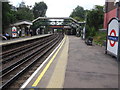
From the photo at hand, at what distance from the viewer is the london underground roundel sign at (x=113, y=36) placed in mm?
9148

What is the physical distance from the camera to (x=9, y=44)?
1619 centimetres

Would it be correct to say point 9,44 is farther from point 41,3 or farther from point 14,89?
point 41,3

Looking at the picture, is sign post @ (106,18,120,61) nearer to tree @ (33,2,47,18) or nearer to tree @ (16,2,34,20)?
tree @ (16,2,34,20)

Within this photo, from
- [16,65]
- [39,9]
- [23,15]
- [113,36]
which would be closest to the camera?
[16,65]

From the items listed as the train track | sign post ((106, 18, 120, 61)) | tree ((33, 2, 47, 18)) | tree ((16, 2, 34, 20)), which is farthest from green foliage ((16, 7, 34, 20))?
sign post ((106, 18, 120, 61))

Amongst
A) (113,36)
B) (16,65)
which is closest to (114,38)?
(113,36)

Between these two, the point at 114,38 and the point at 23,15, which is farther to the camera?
the point at 23,15

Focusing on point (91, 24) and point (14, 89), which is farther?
point (91, 24)

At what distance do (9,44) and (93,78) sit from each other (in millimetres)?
12412

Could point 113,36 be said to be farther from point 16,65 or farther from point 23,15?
point 23,15

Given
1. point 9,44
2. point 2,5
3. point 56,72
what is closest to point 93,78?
point 56,72

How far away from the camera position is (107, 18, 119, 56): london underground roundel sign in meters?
9.15

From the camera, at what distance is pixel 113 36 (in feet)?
31.9

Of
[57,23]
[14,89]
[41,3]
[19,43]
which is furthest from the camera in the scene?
[41,3]
